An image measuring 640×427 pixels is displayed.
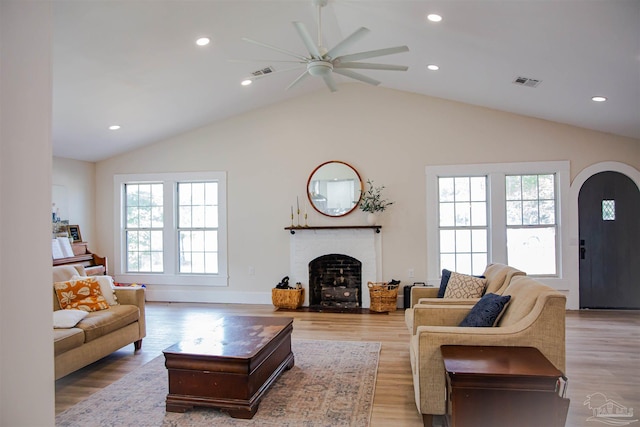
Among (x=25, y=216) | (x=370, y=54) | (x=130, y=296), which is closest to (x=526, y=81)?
(x=370, y=54)

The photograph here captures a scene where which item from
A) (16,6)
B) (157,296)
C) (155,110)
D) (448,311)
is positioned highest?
(155,110)

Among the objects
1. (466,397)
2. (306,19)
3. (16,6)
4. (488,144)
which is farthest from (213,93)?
(16,6)

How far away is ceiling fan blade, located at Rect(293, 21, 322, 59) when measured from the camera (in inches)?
113

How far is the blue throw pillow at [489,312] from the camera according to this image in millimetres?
2795

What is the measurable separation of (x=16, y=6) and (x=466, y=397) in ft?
7.27

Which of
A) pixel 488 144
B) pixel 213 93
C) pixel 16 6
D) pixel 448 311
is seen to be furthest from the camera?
pixel 488 144

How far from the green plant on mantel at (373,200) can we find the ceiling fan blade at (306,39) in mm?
3252

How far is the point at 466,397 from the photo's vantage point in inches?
81.3

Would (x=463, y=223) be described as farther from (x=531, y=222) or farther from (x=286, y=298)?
(x=286, y=298)

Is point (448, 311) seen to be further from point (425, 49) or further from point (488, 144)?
point (488, 144)

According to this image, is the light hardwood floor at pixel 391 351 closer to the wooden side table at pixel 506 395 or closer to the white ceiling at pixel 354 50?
the wooden side table at pixel 506 395

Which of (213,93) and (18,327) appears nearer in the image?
(18,327)

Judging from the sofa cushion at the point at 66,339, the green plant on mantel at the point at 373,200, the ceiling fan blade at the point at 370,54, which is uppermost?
the ceiling fan blade at the point at 370,54

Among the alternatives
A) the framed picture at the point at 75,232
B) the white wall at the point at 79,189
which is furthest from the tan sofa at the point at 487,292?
the white wall at the point at 79,189
